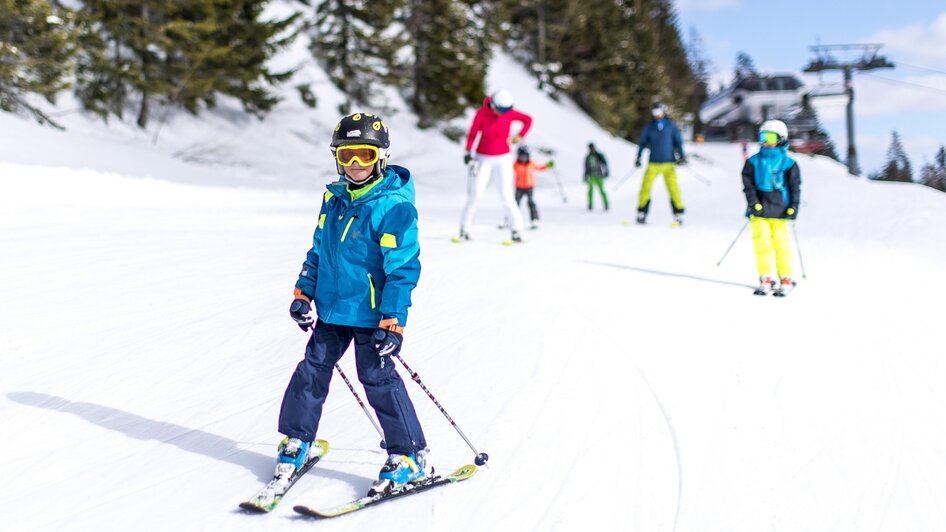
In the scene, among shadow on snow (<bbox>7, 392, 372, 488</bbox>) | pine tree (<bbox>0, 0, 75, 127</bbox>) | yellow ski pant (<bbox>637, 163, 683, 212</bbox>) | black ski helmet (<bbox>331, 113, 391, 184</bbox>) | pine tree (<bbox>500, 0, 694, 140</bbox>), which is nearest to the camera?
black ski helmet (<bbox>331, 113, 391, 184</bbox>)

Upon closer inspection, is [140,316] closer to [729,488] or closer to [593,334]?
[593,334]

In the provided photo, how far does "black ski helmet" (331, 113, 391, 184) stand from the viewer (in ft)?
9.79

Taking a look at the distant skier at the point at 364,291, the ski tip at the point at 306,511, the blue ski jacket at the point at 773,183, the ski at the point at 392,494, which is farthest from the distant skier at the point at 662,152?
the ski tip at the point at 306,511

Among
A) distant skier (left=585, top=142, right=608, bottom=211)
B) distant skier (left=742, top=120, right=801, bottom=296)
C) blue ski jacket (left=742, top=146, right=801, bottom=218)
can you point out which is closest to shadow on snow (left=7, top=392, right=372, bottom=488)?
distant skier (left=742, top=120, right=801, bottom=296)

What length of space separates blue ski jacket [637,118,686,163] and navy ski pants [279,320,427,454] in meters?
9.16

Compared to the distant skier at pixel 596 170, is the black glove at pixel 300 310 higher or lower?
lower

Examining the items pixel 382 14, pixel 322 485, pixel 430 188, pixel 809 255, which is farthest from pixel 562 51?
pixel 322 485

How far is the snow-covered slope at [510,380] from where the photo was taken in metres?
3.11

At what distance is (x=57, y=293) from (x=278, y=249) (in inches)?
107

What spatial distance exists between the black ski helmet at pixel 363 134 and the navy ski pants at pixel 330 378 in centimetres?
70

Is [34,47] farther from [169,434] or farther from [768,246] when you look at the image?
[768,246]

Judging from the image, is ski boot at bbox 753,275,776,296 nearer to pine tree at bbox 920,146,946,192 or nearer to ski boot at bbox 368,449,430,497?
ski boot at bbox 368,449,430,497

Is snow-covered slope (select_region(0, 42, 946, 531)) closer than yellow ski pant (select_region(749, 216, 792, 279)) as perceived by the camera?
Yes

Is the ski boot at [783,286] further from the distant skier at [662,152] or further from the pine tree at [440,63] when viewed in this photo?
the pine tree at [440,63]
